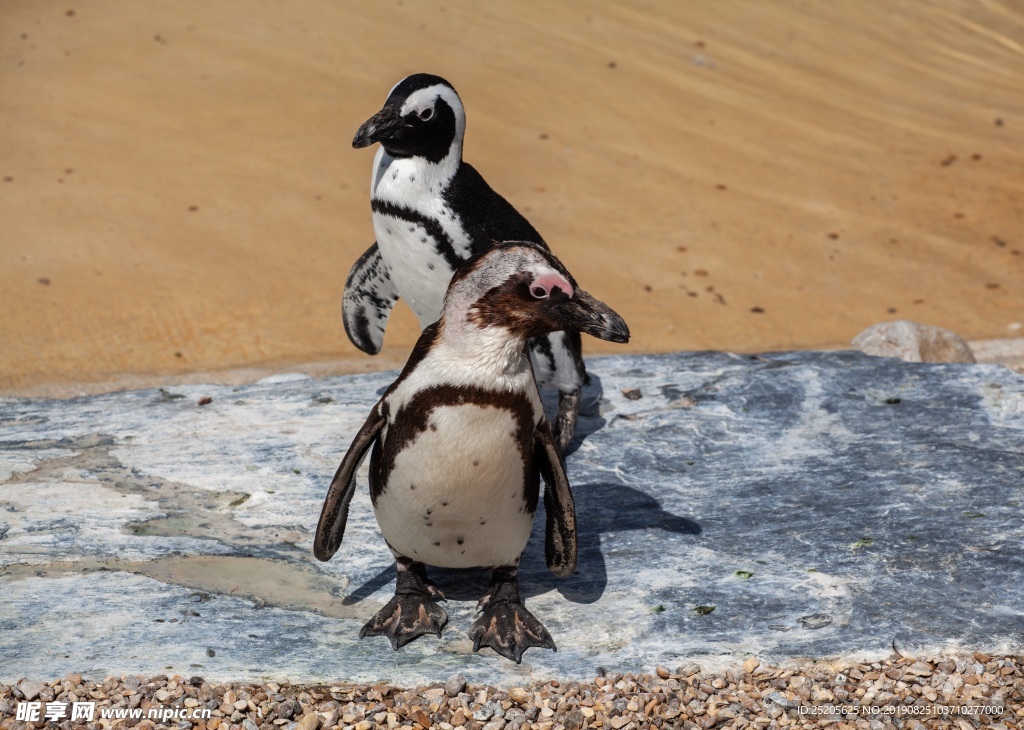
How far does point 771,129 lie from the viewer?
34.4 feet

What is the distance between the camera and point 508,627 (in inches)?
120

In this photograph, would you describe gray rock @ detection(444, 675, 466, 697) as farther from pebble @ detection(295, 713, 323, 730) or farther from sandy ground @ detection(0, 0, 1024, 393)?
sandy ground @ detection(0, 0, 1024, 393)

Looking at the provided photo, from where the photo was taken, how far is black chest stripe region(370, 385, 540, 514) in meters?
2.84

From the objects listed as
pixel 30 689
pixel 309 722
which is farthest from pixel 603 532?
pixel 30 689

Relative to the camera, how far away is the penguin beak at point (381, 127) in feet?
12.6

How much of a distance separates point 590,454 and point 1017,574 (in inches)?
59.3

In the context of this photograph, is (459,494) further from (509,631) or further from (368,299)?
(368,299)

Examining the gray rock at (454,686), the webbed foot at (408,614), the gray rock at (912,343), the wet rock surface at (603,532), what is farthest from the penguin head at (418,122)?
the gray rock at (912,343)

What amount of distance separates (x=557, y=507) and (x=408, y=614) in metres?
0.49

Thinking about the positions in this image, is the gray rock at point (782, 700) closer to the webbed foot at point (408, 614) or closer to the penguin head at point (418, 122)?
the webbed foot at point (408, 614)

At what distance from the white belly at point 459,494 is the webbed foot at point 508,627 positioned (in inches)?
3.8

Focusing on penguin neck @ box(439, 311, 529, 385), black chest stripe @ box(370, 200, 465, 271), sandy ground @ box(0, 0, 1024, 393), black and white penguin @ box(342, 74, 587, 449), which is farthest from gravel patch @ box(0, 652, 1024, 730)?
sandy ground @ box(0, 0, 1024, 393)

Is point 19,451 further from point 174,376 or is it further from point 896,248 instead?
point 896,248

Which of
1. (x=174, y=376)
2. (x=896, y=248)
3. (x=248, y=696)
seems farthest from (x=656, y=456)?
(x=896, y=248)
